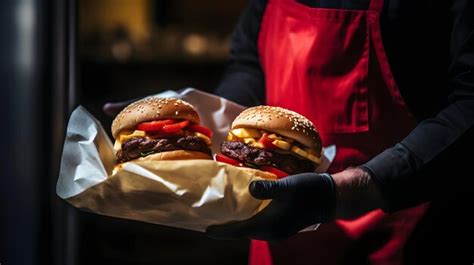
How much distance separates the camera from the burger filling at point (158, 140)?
1.51 m

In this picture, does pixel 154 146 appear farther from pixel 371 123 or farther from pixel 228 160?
pixel 371 123

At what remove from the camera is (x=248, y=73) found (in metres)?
2.01

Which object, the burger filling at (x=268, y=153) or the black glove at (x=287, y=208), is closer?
the black glove at (x=287, y=208)

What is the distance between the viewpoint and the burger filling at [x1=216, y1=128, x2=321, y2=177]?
1.48 metres

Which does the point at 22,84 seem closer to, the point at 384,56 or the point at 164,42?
the point at 384,56

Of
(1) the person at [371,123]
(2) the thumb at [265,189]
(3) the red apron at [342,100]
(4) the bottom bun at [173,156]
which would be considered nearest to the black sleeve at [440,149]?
(1) the person at [371,123]

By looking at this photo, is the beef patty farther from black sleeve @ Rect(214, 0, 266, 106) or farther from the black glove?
black sleeve @ Rect(214, 0, 266, 106)

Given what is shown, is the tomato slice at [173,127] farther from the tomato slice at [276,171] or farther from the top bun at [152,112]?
the tomato slice at [276,171]

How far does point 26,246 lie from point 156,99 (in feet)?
1.56

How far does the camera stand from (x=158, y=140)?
152 cm

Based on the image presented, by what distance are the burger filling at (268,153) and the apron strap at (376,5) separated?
0.35 metres

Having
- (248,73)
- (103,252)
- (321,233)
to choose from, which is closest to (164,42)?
(103,252)

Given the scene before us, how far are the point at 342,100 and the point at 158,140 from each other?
1.45ft

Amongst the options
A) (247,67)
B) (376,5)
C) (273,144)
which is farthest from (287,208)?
(247,67)
